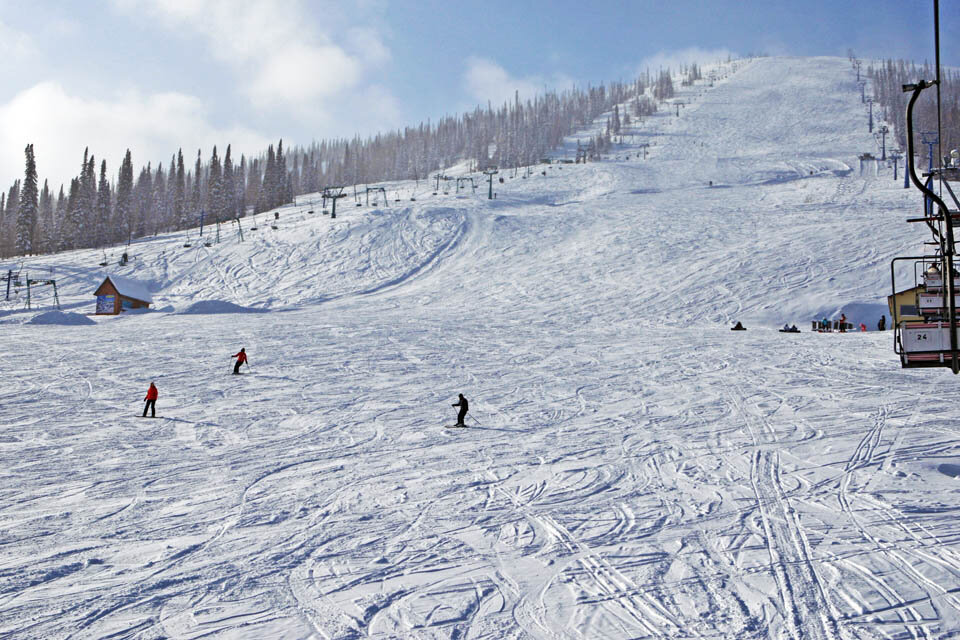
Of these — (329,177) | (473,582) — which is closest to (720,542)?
(473,582)

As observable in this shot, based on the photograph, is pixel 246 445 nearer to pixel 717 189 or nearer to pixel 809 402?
pixel 809 402

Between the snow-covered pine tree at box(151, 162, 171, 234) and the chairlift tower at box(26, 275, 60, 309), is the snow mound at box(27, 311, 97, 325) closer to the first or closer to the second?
the chairlift tower at box(26, 275, 60, 309)

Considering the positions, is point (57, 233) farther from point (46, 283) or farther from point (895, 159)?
point (895, 159)

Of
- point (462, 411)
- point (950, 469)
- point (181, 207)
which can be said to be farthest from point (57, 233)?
point (950, 469)

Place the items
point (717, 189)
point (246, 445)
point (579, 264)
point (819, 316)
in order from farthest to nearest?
1. point (717, 189)
2. point (579, 264)
3. point (819, 316)
4. point (246, 445)

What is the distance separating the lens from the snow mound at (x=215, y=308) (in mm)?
37156

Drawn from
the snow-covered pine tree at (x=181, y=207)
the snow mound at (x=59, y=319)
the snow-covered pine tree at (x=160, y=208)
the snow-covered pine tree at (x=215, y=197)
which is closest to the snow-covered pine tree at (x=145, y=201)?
the snow-covered pine tree at (x=160, y=208)

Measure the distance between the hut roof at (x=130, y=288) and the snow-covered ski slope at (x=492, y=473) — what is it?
8.10 m

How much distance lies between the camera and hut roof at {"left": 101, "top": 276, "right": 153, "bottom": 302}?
42.5 m

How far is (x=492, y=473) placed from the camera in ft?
34.6

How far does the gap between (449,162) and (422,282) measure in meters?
113

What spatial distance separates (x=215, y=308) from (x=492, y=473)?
31.6 metres

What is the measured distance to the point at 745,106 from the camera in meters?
141

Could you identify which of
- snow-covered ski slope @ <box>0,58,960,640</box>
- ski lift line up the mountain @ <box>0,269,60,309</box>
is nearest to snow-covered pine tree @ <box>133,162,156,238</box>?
ski lift line up the mountain @ <box>0,269,60,309</box>
